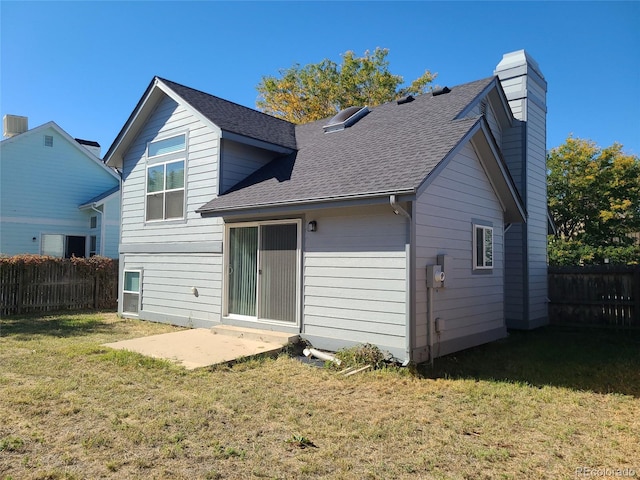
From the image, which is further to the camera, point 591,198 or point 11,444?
point 591,198

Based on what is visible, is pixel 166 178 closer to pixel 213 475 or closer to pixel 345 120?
pixel 345 120

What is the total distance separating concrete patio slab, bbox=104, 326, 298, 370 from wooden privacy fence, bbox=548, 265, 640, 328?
313 inches

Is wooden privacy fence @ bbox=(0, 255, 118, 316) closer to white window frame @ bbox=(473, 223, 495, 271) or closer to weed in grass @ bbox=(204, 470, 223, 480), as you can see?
white window frame @ bbox=(473, 223, 495, 271)

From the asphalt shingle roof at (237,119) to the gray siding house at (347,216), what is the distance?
2.3 inches

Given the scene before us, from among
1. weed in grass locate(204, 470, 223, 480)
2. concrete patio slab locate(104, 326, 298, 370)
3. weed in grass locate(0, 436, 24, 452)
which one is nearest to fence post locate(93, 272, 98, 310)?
concrete patio slab locate(104, 326, 298, 370)

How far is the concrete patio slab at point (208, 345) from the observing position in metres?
7.05

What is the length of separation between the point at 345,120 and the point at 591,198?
15768 millimetres

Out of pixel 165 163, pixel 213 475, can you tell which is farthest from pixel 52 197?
pixel 213 475

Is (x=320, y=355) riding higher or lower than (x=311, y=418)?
higher

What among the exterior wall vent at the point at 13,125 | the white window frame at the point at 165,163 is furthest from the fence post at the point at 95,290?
the exterior wall vent at the point at 13,125

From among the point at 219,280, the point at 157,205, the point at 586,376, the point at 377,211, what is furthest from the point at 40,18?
the point at 586,376

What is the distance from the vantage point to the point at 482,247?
29.1 feet

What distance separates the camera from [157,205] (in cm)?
1141

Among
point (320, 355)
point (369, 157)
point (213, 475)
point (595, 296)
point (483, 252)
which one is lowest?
point (213, 475)
